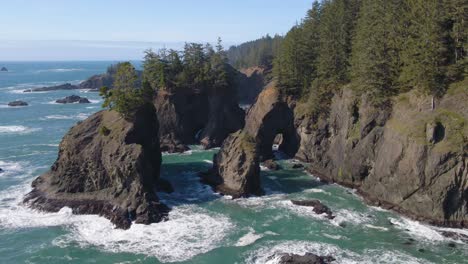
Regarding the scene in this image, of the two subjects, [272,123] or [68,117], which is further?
[68,117]

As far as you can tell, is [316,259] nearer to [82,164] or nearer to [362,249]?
[362,249]

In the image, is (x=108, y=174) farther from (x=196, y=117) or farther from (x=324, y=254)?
(x=196, y=117)

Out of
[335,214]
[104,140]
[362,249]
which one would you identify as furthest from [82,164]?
[362,249]

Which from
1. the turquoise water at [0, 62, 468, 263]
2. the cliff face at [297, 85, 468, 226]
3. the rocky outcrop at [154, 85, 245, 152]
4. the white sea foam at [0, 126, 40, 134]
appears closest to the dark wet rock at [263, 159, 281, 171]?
the turquoise water at [0, 62, 468, 263]

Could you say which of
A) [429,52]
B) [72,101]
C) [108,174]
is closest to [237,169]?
[108,174]

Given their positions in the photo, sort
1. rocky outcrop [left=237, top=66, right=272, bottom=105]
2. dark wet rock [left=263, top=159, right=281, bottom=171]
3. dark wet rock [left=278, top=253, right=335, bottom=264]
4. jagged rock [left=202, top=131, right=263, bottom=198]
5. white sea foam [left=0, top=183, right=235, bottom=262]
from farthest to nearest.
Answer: rocky outcrop [left=237, top=66, right=272, bottom=105], dark wet rock [left=263, top=159, right=281, bottom=171], jagged rock [left=202, top=131, right=263, bottom=198], white sea foam [left=0, top=183, right=235, bottom=262], dark wet rock [left=278, top=253, right=335, bottom=264]

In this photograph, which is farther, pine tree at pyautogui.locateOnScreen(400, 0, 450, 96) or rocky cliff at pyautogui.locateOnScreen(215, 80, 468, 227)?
pine tree at pyautogui.locateOnScreen(400, 0, 450, 96)

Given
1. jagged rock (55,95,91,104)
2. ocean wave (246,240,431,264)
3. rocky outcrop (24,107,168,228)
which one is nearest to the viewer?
ocean wave (246,240,431,264)

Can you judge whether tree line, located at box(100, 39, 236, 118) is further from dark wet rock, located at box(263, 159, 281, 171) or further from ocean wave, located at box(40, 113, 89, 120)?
ocean wave, located at box(40, 113, 89, 120)
